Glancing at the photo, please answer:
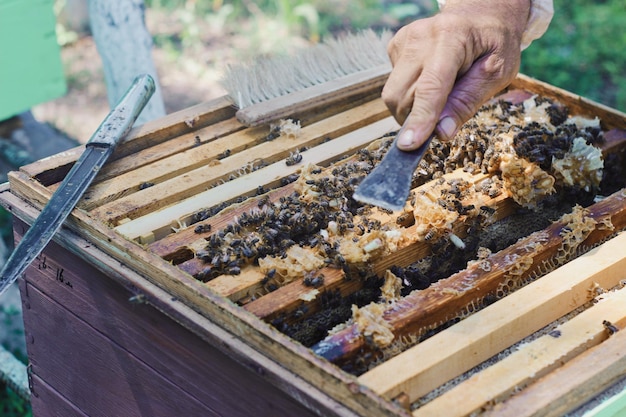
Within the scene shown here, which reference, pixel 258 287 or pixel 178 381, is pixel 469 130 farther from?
pixel 178 381

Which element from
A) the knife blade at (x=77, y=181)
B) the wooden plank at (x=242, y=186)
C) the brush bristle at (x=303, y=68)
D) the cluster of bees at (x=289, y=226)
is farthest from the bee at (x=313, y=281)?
the brush bristle at (x=303, y=68)

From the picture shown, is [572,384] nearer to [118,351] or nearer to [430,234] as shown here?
[430,234]

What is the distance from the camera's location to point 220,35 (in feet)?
29.1

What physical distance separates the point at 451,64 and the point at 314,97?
93 centimetres

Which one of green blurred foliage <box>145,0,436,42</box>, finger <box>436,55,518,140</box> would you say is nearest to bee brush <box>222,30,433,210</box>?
finger <box>436,55,518,140</box>

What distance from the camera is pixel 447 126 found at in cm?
237

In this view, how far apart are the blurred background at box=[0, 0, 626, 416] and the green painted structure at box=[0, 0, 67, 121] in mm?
916

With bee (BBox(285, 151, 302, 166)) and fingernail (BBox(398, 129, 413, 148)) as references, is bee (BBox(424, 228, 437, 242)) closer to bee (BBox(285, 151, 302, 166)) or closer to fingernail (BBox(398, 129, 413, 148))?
fingernail (BBox(398, 129, 413, 148))

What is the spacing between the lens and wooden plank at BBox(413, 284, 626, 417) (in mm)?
1828

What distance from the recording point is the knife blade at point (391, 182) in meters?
2.06

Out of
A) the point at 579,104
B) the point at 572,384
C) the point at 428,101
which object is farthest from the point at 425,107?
the point at 579,104

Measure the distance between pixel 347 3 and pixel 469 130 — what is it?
666 centimetres

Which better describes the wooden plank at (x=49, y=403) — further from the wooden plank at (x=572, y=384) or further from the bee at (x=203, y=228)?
the wooden plank at (x=572, y=384)

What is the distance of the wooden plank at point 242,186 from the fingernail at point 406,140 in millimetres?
667
